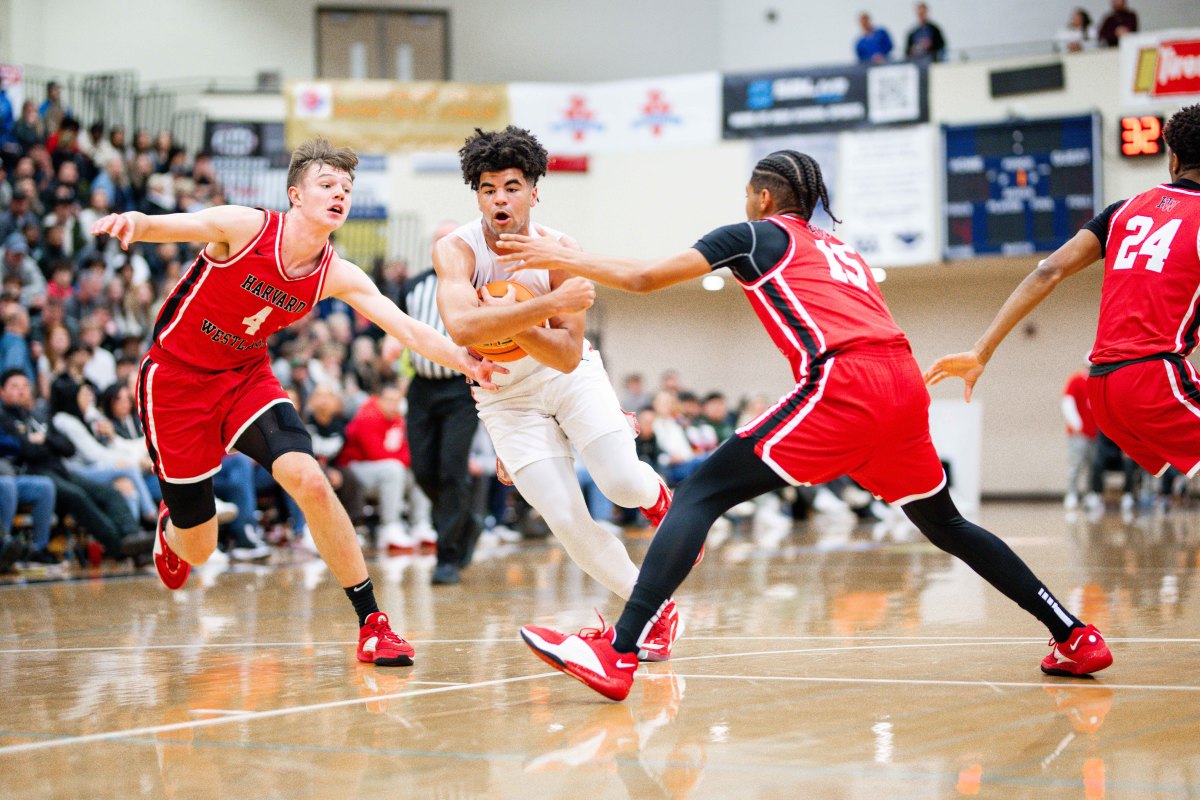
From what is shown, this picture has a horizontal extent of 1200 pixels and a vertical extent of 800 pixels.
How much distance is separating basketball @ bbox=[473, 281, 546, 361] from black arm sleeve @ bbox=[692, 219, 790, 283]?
35.0 inches

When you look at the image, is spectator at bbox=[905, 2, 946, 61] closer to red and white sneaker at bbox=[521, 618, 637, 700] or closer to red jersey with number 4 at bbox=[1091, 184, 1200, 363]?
red jersey with number 4 at bbox=[1091, 184, 1200, 363]

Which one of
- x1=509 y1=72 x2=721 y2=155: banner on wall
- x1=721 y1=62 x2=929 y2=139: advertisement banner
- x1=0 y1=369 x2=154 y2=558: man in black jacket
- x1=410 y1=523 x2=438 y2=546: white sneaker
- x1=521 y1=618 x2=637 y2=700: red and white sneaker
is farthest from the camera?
x1=509 y1=72 x2=721 y2=155: banner on wall

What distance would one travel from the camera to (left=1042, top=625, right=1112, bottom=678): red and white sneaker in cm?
436

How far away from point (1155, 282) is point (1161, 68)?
1532 centimetres

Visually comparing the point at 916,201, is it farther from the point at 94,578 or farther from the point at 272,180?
the point at 94,578

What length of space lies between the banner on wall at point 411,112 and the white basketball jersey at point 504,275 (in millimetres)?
16051

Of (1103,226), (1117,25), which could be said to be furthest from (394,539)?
(1117,25)

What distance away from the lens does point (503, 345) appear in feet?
16.2

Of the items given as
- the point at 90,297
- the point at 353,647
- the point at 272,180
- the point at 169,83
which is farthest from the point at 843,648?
the point at 169,83

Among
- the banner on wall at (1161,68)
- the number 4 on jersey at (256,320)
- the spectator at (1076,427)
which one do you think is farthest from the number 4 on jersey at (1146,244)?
the banner on wall at (1161,68)

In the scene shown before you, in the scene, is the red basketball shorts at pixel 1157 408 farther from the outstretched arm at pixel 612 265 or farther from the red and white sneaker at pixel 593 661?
the red and white sneaker at pixel 593 661

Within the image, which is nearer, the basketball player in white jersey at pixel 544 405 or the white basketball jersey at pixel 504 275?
the basketball player in white jersey at pixel 544 405

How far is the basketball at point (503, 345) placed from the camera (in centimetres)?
489

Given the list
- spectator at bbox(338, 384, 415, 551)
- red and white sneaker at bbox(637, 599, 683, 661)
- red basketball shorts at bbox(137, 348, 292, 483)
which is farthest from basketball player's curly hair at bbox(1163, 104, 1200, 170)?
spectator at bbox(338, 384, 415, 551)
